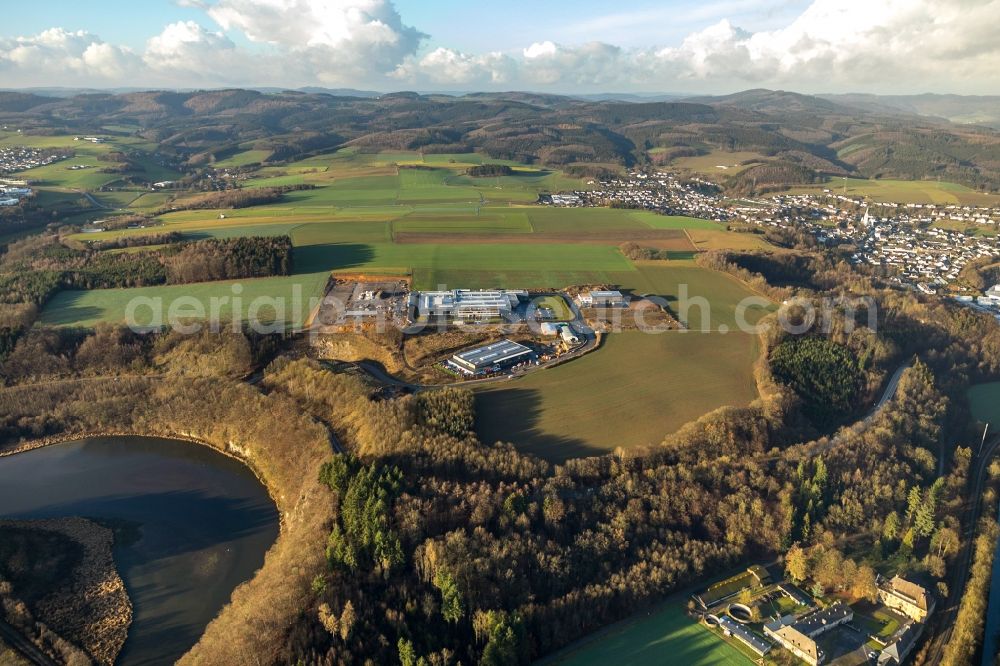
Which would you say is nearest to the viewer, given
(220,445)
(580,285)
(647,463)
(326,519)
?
Result: (326,519)

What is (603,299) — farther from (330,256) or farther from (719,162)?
(719,162)

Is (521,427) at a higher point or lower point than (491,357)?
lower

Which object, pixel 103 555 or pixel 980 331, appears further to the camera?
pixel 980 331

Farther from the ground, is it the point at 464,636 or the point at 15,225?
the point at 15,225

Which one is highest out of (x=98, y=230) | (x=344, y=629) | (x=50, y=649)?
(x=98, y=230)

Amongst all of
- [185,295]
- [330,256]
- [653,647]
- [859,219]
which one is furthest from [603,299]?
[859,219]

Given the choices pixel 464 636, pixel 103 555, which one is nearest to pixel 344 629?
pixel 464 636

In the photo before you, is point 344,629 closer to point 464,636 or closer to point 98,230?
point 464,636

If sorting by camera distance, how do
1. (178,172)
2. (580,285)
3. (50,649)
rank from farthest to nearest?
(178,172) < (580,285) < (50,649)

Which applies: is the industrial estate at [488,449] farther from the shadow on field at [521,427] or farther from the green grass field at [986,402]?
the green grass field at [986,402]
